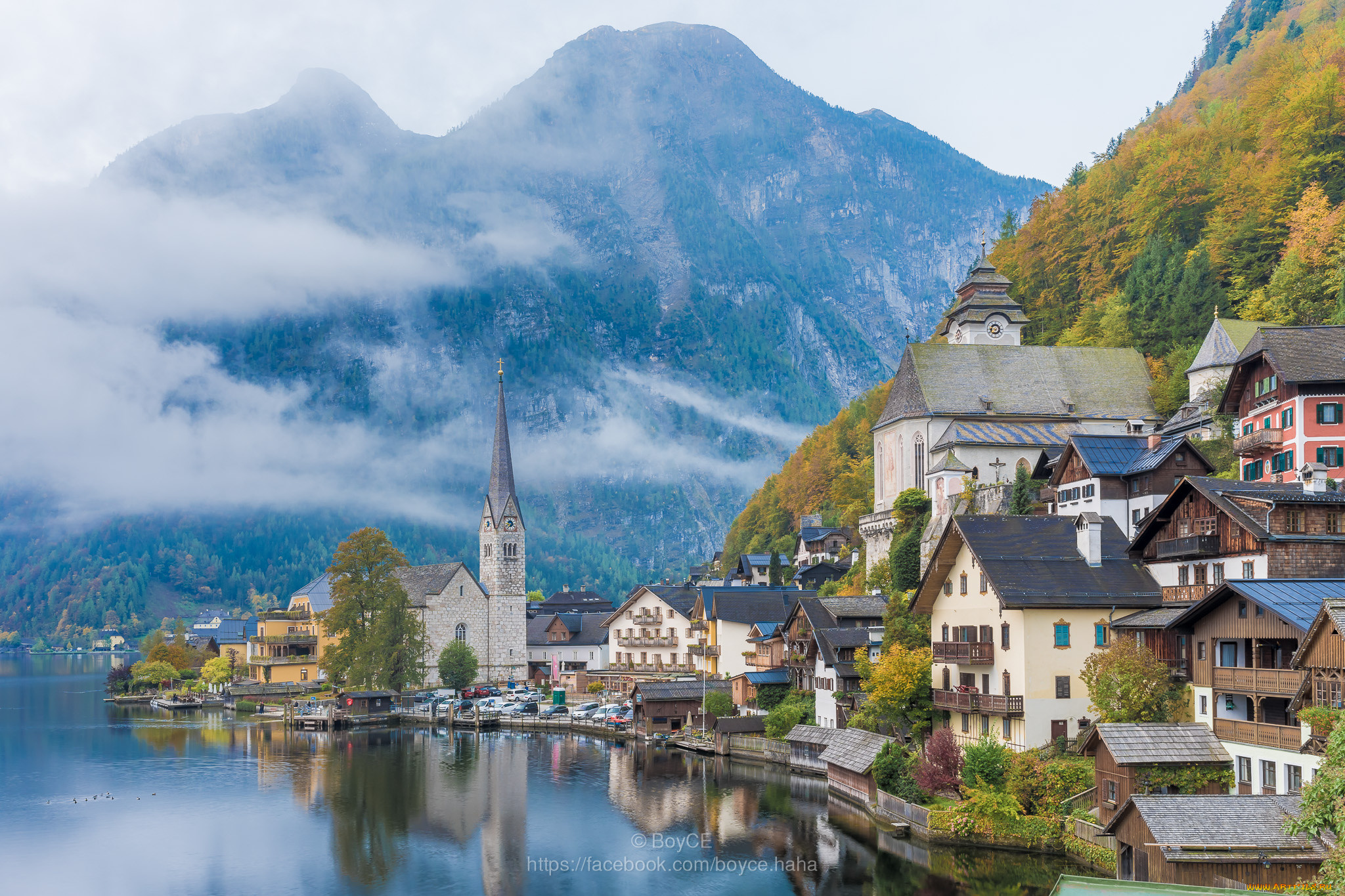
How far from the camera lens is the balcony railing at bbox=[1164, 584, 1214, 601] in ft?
138

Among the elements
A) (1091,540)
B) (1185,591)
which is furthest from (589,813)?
(1185,591)

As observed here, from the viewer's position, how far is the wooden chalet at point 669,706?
79.4 m

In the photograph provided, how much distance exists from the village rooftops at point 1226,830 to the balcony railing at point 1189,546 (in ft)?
40.3

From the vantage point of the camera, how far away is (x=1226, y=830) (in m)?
30.5

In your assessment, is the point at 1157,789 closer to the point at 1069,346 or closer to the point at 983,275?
the point at 1069,346

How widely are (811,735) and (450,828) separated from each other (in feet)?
67.0

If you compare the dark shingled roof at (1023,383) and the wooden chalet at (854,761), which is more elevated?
the dark shingled roof at (1023,383)

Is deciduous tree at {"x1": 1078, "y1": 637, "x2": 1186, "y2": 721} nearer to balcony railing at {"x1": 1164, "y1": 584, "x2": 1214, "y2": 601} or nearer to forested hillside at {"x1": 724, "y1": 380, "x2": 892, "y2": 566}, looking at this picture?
balcony railing at {"x1": 1164, "y1": 584, "x2": 1214, "y2": 601}

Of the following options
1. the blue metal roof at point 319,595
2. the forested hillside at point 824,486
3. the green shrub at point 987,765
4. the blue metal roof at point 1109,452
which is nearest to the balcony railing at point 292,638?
the blue metal roof at point 319,595

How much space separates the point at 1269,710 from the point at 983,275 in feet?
225

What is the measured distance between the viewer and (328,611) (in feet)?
359

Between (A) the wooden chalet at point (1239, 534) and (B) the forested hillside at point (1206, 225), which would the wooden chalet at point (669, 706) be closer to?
(A) the wooden chalet at point (1239, 534)

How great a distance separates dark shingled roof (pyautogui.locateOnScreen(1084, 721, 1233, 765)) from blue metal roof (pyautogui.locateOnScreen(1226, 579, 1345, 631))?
4.96 meters

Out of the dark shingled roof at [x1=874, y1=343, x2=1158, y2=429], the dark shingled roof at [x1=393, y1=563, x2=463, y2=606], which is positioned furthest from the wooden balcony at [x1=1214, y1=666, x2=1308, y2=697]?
the dark shingled roof at [x1=393, y1=563, x2=463, y2=606]
